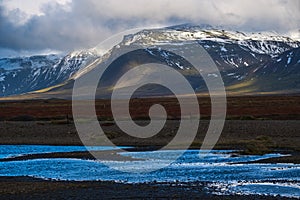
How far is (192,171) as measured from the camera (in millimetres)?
33531

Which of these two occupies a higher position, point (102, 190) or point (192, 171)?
point (192, 171)

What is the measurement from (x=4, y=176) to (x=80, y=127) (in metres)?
37.6

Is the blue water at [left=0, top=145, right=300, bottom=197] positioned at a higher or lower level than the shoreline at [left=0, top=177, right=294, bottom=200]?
higher

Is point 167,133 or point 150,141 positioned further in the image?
point 167,133

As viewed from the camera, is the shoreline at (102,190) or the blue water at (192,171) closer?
the shoreline at (102,190)

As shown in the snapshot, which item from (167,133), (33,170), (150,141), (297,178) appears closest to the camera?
(297,178)

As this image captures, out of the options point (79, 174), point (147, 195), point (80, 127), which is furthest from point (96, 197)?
point (80, 127)

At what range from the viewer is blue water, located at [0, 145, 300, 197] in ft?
89.4

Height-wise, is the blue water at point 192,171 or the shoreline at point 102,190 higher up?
the blue water at point 192,171

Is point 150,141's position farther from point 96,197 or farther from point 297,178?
point 96,197

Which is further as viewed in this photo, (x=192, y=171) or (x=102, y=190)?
(x=192, y=171)

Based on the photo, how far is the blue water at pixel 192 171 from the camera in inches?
1073

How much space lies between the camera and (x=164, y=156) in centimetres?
4269

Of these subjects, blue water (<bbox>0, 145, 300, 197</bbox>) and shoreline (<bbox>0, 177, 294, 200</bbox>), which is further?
blue water (<bbox>0, 145, 300, 197</bbox>)
